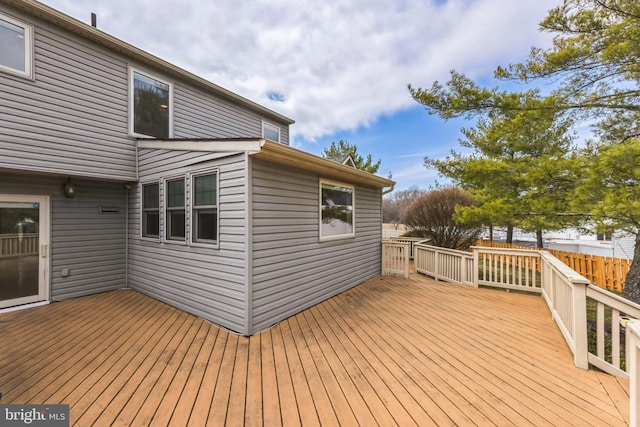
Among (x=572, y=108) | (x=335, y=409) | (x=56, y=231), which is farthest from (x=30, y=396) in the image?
(x=572, y=108)

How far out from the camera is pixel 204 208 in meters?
4.14

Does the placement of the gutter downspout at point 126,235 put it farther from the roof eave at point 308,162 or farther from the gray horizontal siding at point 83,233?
the roof eave at point 308,162

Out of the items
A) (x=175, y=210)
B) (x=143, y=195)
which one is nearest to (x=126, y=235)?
(x=143, y=195)

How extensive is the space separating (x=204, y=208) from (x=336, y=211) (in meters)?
2.63

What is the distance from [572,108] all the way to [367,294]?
5681 millimetres

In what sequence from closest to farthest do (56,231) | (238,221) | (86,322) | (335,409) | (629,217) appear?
(335,409) < (238,221) < (86,322) < (629,217) < (56,231)

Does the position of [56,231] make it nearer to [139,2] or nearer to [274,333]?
[274,333]

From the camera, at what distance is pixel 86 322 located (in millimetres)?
3902

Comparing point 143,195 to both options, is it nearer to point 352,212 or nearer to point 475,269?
point 352,212

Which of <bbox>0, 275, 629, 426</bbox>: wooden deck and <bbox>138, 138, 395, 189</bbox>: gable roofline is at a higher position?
<bbox>138, 138, 395, 189</bbox>: gable roofline

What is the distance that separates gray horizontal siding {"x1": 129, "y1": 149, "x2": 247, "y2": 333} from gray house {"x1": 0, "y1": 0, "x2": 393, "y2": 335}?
0.02 m

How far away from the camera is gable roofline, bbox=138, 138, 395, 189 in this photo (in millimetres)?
3467

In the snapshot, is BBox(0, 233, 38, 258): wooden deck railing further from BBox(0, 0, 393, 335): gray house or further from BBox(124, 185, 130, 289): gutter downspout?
BBox(124, 185, 130, 289): gutter downspout

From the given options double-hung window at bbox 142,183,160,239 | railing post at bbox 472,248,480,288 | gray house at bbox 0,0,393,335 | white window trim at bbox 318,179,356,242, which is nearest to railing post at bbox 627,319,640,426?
gray house at bbox 0,0,393,335
